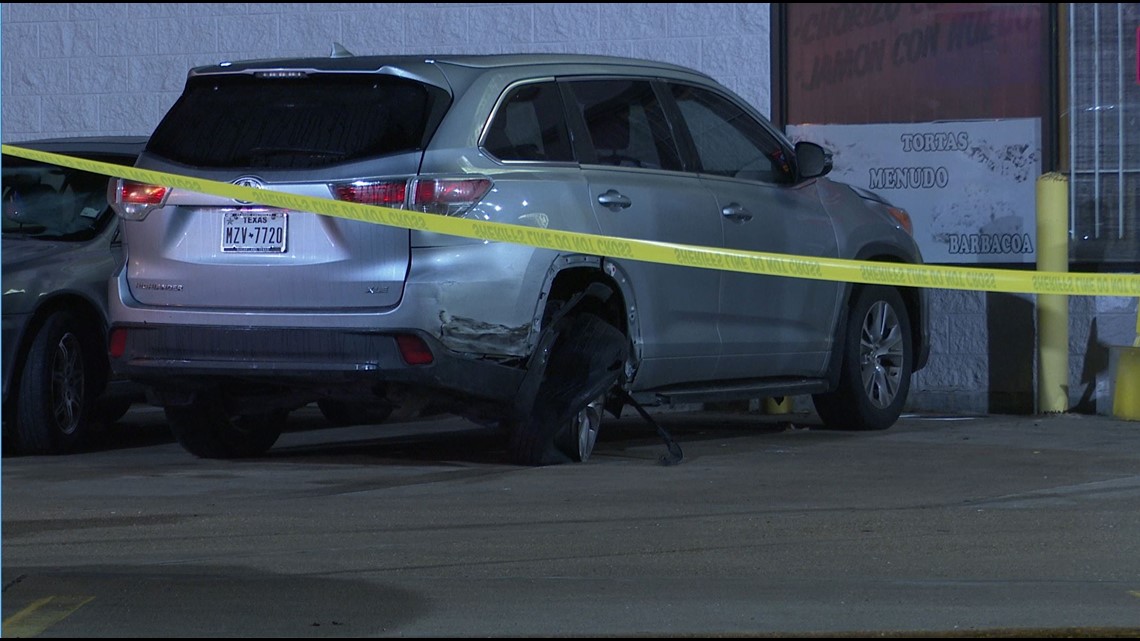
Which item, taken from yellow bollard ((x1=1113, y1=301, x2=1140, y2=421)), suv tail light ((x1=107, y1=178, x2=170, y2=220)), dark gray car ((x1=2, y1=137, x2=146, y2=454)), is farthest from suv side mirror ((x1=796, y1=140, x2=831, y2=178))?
dark gray car ((x1=2, y1=137, x2=146, y2=454))

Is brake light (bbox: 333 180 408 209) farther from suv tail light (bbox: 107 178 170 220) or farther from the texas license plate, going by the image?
suv tail light (bbox: 107 178 170 220)

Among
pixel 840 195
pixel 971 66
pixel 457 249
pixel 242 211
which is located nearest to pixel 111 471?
pixel 242 211

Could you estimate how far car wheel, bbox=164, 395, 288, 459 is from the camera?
8773 millimetres

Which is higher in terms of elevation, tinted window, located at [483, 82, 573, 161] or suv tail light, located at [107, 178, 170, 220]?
tinted window, located at [483, 82, 573, 161]

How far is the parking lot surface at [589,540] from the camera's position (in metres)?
5.15

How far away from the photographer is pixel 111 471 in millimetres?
8617

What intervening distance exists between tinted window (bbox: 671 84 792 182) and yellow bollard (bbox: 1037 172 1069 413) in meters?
2.18

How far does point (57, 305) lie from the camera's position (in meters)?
9.29

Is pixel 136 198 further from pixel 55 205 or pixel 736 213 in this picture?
pixel 736 213

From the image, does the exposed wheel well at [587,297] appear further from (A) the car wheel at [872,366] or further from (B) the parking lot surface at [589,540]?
(A) the car wheel at [872,366]

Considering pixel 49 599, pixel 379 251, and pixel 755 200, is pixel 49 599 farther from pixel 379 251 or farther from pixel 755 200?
pixel 755 200

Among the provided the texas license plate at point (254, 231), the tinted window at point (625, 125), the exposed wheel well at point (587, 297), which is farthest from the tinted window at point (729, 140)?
the texas license plate at point (254, 231)

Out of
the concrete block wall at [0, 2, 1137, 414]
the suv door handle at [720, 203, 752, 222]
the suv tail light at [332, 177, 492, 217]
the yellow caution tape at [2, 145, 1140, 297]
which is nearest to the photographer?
the yellow caution tape at [2, 145, 1140, 297]

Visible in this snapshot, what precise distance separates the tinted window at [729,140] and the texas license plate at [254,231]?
7.84ft
